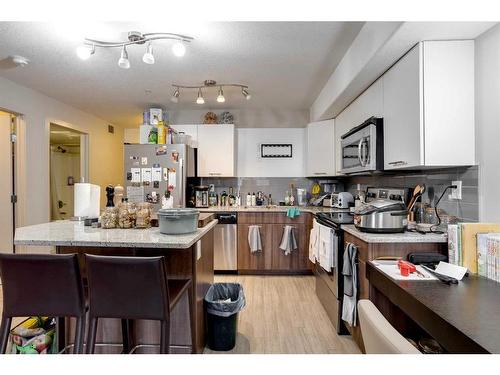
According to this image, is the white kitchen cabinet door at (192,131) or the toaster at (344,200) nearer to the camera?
the toaster at (344,200)

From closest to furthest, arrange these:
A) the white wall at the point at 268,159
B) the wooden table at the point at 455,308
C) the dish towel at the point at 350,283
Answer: the wooden table at the point at 455,308, the dish towel at the point at 350,283, the white wall at the point at 268,159

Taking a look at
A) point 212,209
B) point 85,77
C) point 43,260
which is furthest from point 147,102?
point 43,260

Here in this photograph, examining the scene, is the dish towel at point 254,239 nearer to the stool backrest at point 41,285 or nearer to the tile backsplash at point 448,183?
the tile backsplash at point 448,183

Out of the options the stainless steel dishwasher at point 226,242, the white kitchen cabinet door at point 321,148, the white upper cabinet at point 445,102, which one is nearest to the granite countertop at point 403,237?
the white upper cabinet at point 445,102

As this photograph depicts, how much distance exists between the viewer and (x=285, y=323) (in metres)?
2.46

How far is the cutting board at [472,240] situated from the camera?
1436 millimetres

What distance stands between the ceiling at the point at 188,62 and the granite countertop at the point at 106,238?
146 centimetres

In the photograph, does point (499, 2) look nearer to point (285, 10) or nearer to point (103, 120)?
point (285, 10)

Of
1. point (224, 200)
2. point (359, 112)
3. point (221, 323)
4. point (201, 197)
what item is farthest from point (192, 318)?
point (224, 200)

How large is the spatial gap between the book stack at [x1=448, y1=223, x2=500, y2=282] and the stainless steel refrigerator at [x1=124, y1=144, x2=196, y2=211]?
9.38ft

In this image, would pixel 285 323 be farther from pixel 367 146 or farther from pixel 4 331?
pixel 4 331

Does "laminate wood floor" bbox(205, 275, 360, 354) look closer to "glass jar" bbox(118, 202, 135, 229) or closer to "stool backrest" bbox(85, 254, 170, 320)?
"stool backrest" bbox(85, 254, 170, 320)

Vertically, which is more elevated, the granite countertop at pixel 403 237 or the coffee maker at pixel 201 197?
the coffee maker at pixel 201 197
